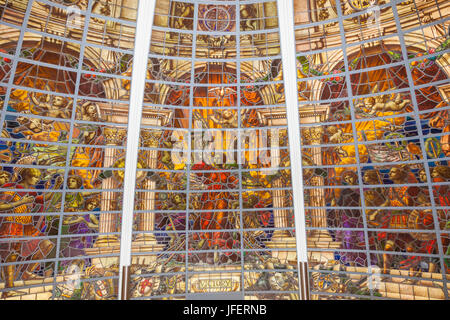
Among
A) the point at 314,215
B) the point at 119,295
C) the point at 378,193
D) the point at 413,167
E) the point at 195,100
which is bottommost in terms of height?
the point at 119,295

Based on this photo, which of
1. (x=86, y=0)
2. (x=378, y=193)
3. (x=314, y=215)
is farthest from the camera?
(x=314, y=215)

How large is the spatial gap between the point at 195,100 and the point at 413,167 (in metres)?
9.78

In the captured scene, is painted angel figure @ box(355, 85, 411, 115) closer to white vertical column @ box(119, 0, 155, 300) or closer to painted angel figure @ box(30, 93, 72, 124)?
white vertical column @ box(119, 0, 155, 300)

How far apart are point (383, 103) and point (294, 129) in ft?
12.5

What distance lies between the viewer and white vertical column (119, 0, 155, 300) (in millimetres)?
12109

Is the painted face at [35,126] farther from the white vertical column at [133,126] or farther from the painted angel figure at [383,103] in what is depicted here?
the painted angel figure at [383,103]

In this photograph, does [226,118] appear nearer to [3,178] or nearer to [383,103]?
[383,103]

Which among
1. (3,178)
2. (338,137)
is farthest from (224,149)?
(3,178)

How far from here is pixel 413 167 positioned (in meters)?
12.5

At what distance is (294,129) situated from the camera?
1338 centimetres

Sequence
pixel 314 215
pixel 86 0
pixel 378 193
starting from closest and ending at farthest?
pixel 86 0, pixel 378 193, pixel 314 215

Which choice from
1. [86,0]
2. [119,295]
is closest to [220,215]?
[119,295]

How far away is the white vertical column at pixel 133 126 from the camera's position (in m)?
12.1

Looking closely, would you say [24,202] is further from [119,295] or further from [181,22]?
[181,22]
